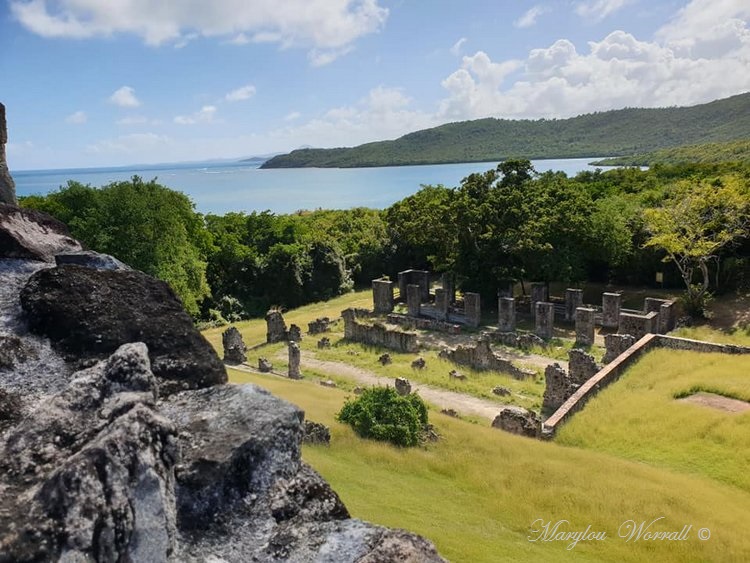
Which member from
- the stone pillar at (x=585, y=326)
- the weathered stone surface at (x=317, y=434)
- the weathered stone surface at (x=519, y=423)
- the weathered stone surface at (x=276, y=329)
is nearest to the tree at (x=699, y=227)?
the stone pillar at (x=585, y=326)

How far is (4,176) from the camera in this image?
21.2ft

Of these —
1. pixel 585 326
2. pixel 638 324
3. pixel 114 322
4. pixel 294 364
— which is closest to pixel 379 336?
pixel 294 364

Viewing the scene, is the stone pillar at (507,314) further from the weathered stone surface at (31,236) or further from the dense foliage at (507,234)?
the weathered stone surface at (31,236)

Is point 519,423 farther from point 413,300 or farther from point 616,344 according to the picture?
point 413,300

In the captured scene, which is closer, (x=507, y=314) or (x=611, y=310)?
(x=611, y=310)

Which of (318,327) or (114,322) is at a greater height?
(114,322)

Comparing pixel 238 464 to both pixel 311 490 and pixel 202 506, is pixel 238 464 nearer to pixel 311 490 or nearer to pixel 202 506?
pixel 202 506

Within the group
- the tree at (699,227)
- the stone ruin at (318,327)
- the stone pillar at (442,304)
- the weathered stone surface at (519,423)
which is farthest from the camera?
the stone pillar at (442,304)

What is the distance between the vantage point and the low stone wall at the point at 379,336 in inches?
1019

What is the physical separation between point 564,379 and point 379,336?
10.7 meters

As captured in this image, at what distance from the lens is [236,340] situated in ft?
80.8

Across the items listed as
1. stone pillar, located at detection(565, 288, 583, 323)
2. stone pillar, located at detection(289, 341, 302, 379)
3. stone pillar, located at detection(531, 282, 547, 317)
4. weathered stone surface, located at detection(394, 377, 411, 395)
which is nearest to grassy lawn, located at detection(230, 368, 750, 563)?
weathered stone surface, located at detection(394, 377, 411, 395)

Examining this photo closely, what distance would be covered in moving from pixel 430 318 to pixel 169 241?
48.3 ft

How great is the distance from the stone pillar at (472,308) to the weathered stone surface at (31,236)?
2526cm
